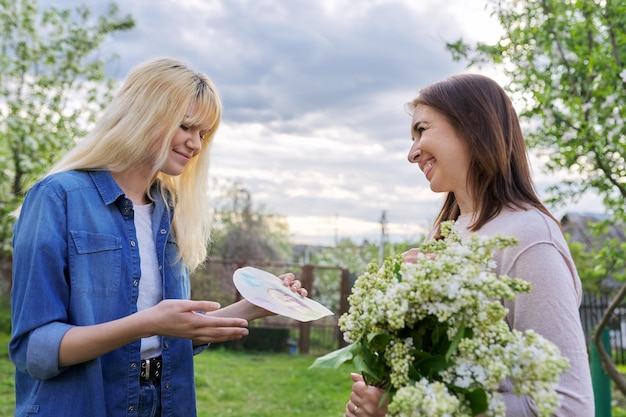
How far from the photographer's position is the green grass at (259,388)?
26.7 feet

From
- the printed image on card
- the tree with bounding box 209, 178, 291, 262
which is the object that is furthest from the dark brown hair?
the tree with bounding box 209, 178, 291, 262

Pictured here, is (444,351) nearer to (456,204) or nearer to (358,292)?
(358,292)

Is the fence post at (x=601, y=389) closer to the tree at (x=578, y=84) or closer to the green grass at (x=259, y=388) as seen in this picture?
the tree at (x=578, y=84)

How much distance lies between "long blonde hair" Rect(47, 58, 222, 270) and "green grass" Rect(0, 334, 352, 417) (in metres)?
6.11

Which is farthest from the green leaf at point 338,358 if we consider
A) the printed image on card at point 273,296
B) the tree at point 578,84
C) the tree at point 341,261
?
the tree at point 341,261

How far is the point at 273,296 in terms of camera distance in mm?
2230

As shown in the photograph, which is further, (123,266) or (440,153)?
(123,266)

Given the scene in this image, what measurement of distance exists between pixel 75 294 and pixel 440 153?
4.16 ft

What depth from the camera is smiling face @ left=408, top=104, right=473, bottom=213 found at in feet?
6.93

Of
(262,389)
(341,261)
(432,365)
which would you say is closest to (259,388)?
(262,389)

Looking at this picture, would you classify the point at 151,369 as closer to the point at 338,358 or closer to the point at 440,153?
the point at 338,358

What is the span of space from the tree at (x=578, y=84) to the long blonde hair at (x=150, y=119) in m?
3.07

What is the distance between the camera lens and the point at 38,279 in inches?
78.1

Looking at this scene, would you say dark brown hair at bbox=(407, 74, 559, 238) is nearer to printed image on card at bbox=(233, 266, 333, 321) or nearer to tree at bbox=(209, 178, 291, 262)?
printed image on card at bbox=(233, 266, 333, 321)
